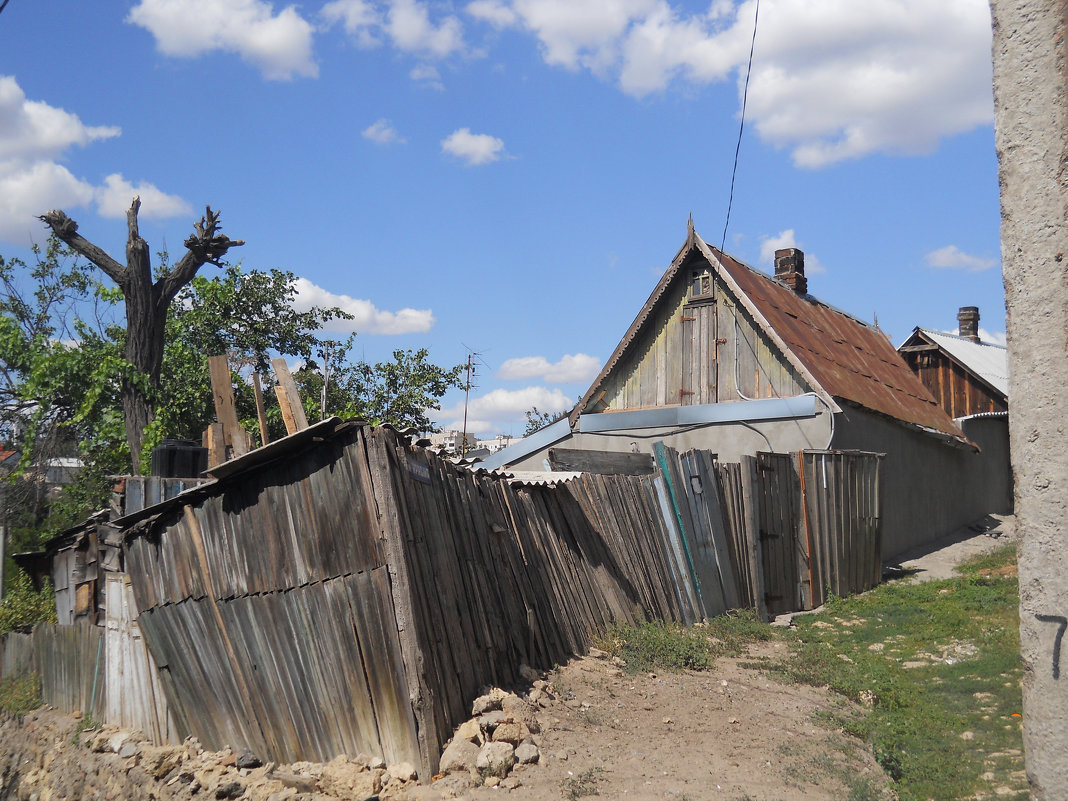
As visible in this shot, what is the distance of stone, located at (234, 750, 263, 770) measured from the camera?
6133mm

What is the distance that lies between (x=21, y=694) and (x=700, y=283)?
11949 millimetres

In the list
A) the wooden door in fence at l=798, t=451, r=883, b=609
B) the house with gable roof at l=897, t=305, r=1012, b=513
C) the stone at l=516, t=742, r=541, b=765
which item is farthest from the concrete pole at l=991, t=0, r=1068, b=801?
the house with gable roof at l=897, t=305, r=1012, b=513

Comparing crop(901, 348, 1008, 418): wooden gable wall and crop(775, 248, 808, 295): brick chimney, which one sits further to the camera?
crop(901, 348, 1008, 418): wooden gable wall

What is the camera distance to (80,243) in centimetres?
1165

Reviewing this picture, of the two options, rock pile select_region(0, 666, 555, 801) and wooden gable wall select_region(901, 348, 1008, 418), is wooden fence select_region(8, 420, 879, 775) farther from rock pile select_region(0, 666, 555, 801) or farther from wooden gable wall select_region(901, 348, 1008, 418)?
wooden gable wall select_region(901, 348, 1008, 418)

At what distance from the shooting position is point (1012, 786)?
4609mm

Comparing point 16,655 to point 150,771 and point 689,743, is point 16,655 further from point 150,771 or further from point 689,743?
point 689,743

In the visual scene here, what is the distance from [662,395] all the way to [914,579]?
5381 mm

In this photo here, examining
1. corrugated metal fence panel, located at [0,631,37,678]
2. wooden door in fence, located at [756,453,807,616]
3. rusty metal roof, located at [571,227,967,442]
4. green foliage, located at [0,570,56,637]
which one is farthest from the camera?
rusty metal roof, located at [571,227,967,442]

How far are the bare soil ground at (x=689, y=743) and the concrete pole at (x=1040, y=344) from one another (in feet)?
6.63

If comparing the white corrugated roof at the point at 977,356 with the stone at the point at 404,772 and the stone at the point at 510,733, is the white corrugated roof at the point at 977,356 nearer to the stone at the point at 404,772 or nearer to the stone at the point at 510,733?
the stone at the point at 510,733

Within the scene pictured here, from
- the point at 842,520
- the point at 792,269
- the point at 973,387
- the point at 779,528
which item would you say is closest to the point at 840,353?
the point at 792,269

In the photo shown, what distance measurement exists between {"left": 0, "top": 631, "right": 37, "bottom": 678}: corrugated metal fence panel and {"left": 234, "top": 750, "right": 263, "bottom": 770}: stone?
12.0 ft

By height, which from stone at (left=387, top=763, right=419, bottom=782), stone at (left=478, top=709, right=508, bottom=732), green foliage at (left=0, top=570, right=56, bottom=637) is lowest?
stone at (left=387, top=763, right=419, bottom=782)
